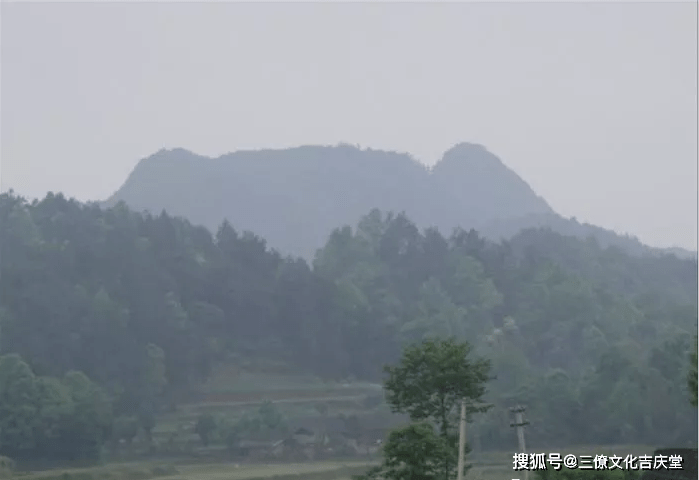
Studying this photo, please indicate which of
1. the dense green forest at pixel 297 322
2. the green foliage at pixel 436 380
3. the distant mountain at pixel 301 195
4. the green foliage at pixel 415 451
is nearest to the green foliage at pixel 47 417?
the dense green forest at pixel 297 322

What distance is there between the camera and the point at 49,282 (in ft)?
247

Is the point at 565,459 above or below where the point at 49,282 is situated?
below

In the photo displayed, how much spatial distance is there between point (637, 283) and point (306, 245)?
3101 inches

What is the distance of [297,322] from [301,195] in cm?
11004

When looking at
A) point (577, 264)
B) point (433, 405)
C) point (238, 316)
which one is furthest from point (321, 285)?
point (433, 405)

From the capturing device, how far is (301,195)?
7475 inches

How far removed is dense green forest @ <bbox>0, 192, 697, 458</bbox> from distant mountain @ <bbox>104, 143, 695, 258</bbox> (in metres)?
77.8

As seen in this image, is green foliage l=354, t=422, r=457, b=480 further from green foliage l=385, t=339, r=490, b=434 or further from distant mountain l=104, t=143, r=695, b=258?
distant mountain l=104, t=143, r=695, b=258

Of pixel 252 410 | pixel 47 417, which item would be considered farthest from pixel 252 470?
pixel 252 410

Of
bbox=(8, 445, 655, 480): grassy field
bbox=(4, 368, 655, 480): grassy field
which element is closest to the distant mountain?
bbox=(4, 368, 655, 480): grassy field

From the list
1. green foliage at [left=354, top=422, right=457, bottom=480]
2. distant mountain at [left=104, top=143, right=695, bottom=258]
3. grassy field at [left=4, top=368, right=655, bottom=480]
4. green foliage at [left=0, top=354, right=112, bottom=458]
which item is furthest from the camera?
distant mountain at [left=104, top=143, right=695, bottom=258]

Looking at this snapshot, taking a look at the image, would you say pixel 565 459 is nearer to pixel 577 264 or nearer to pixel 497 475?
pixel 497 475

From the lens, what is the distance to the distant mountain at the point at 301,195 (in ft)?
591

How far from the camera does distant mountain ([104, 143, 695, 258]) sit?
180000mm
